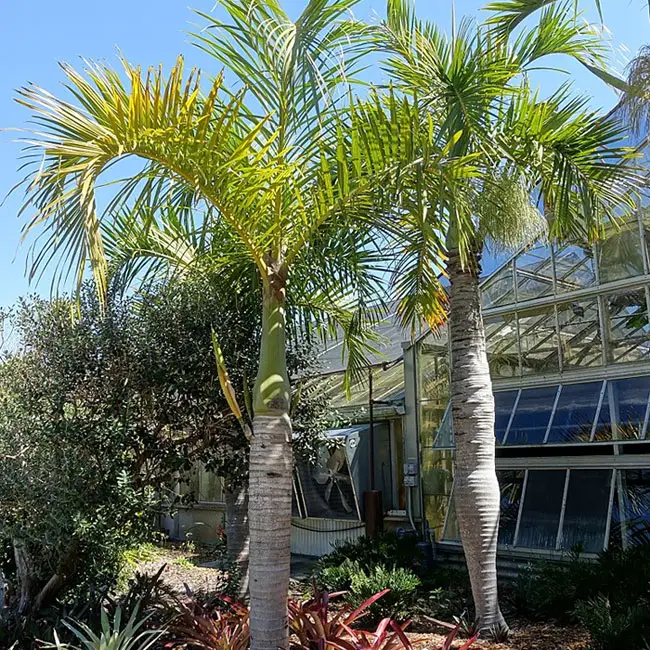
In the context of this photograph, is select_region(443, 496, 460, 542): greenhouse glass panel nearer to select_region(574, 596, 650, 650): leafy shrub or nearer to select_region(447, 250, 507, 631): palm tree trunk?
select_region(447, 250, 507, 631): palm tree trunk

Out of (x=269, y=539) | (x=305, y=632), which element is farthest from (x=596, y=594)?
(x=269, y=539)

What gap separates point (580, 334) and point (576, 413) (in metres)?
1.34

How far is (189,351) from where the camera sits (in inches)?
268

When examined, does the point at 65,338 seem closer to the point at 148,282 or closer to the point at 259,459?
the point at 148,282

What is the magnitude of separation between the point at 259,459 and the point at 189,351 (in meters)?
2.47

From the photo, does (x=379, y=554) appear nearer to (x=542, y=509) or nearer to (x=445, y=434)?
(x=542, y=509)

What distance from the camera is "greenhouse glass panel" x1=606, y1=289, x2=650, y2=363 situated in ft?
32.8

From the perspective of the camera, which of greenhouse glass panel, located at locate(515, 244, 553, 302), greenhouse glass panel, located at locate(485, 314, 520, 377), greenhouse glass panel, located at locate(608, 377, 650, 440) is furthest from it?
greenhouse glass panel, located at locate(485, 314, 520, 377)

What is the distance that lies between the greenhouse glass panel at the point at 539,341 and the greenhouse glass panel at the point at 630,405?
118 cm

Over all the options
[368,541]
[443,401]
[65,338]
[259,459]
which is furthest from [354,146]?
[443,401]

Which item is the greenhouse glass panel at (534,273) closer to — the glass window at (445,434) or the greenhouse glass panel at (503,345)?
the greenhouse glass panel at (503,345)

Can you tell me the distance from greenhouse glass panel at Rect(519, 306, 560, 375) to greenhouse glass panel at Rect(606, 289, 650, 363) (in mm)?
979

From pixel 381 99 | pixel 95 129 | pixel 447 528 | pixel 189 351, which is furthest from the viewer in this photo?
pixel 447 528

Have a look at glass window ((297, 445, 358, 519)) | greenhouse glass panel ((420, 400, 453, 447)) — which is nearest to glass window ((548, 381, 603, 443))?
greenhouse glass panel ((420, 400, 453, 447))
